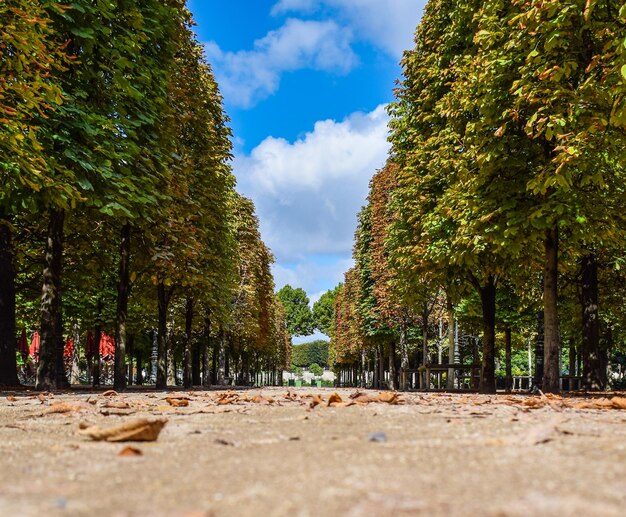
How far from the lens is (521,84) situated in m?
9.62

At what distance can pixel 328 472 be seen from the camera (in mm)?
2230

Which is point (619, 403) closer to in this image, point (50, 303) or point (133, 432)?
point (133, 432)

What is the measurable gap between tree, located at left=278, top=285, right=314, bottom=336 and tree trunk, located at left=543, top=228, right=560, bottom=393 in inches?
5223

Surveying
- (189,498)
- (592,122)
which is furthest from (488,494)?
(592,122)

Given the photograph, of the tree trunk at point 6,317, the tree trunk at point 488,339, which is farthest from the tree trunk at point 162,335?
the tree trunk at point 488,339

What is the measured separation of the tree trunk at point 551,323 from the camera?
10.5 meters

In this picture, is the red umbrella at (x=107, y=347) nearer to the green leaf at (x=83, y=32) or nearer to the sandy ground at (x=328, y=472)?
the green leaf at (x=83, y=32)

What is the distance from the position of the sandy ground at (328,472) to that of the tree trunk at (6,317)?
35.9ft

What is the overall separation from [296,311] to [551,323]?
445 feet

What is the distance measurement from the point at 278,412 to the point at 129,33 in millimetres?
8978

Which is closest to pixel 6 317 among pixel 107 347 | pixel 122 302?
pixel 122 302

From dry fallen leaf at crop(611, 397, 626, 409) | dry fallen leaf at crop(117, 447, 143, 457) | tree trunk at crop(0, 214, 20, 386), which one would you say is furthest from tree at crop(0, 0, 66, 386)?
dry fallen leaf at crop(611, 397, 626, 409)

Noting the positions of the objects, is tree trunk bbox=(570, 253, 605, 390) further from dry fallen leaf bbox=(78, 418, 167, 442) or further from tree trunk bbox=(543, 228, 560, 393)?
dry fallen leaf bbox=(78, 418, 167, 442)

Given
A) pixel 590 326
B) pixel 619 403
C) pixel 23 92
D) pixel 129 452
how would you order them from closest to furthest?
pixel 129 452 < pixel 619 403 < pixel 23 92 < pixel 590 326
